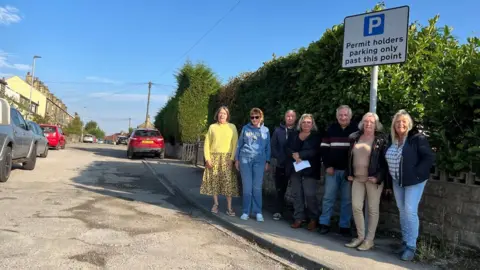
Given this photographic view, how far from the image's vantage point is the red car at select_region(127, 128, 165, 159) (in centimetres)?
1961

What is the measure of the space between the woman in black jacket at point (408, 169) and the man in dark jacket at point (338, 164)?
2.50 feet

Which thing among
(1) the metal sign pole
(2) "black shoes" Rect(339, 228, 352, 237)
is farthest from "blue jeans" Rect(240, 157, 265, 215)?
(1) the metal sign pole

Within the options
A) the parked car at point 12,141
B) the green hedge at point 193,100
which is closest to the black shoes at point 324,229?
the parked car at point 12,141

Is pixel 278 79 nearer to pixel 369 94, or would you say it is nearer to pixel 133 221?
pixel 369 94

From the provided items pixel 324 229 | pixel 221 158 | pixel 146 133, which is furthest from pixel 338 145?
pixel 146 133

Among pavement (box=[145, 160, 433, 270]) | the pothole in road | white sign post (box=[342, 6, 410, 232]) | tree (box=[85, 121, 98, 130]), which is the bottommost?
the pothole in road

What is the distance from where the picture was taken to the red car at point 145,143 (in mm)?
19609

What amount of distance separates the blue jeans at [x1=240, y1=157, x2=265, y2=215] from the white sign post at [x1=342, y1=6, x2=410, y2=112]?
6.70ft

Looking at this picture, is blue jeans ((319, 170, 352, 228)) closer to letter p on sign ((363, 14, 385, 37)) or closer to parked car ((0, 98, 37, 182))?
letter p on sign ((363, 14, 385, 37))

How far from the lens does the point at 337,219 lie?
6.29 m

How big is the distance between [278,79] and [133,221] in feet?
13.0

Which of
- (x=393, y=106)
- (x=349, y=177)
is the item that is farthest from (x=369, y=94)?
(x=349, y=177)

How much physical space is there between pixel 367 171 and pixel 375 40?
1846mm

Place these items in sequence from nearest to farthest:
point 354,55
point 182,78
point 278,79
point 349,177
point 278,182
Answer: point 349,177 < point 354,55 < point 278,182 < point 278,79 < point 182,78
